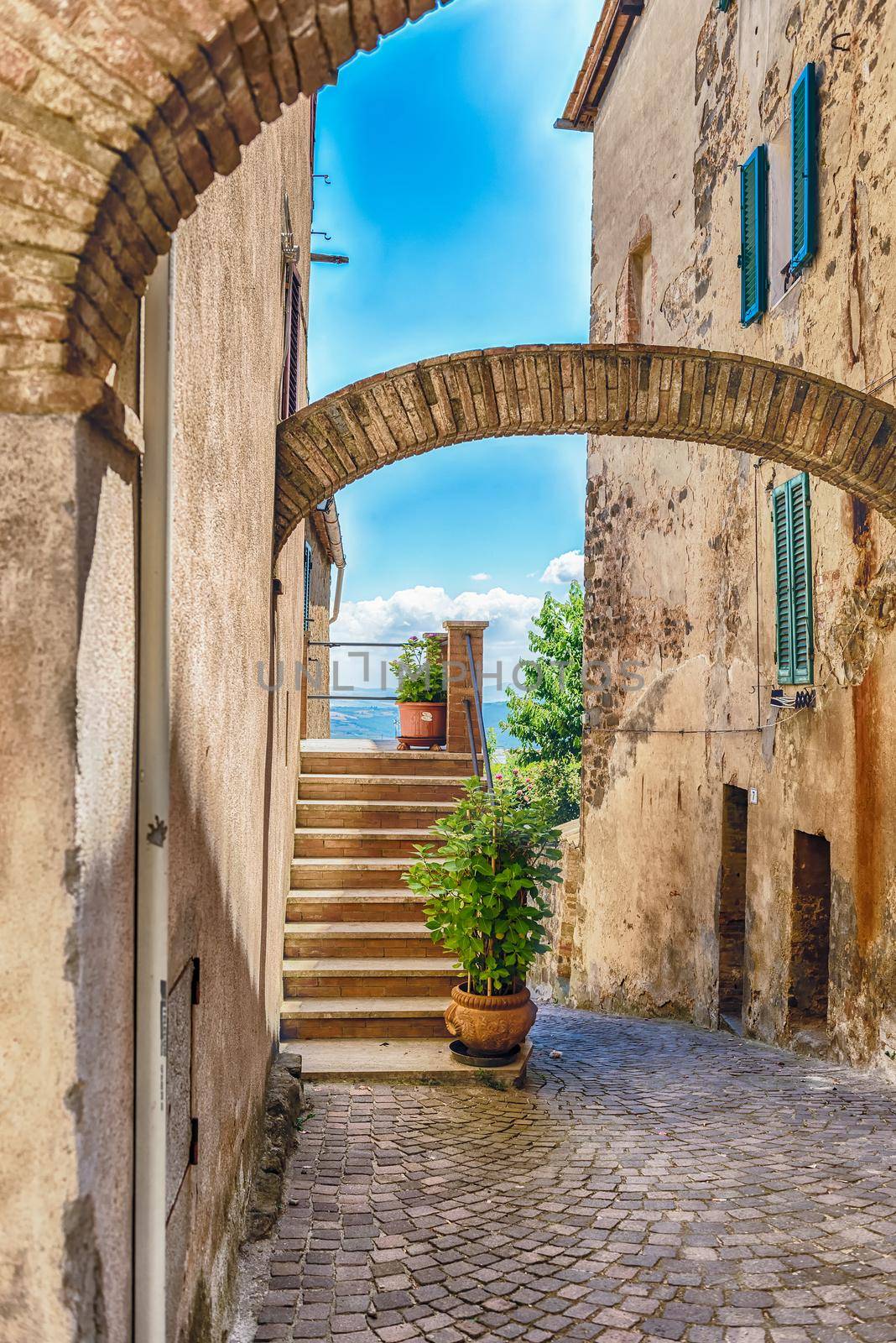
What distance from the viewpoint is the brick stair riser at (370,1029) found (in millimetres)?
5684

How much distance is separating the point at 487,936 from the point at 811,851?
8.40ft

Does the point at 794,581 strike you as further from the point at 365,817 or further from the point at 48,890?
the point at 48,890

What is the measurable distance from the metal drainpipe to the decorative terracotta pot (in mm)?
3646

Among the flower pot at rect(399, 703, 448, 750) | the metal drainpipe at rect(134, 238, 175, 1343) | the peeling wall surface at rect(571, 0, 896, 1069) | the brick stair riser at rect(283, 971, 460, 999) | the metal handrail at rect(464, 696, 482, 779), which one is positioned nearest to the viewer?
the metal drainpipe at rect(134, 238, 175, 1343)

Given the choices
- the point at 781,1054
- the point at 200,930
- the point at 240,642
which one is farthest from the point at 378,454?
the point at 781,1054

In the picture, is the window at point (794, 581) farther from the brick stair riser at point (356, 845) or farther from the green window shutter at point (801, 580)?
the brick stair riser at point (356, 845)

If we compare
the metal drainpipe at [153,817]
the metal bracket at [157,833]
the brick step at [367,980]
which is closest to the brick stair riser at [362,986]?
the brick step at [367,980]

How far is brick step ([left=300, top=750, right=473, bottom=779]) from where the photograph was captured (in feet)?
27.4

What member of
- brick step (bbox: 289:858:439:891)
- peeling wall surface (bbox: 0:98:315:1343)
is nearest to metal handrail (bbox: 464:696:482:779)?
brick step (bbox: 289:858:439:891)

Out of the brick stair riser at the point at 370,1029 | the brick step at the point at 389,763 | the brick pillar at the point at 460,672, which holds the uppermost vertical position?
the brick pillar at the point at 460,672

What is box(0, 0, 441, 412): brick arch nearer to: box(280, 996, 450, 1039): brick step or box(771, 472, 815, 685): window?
box(280, 996, 450, 1039): brick step

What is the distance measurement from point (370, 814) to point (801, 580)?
3665 millimetres

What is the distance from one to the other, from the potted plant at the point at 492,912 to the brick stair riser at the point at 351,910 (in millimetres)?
1264

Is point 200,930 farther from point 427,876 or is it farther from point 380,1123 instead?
point 427,876
